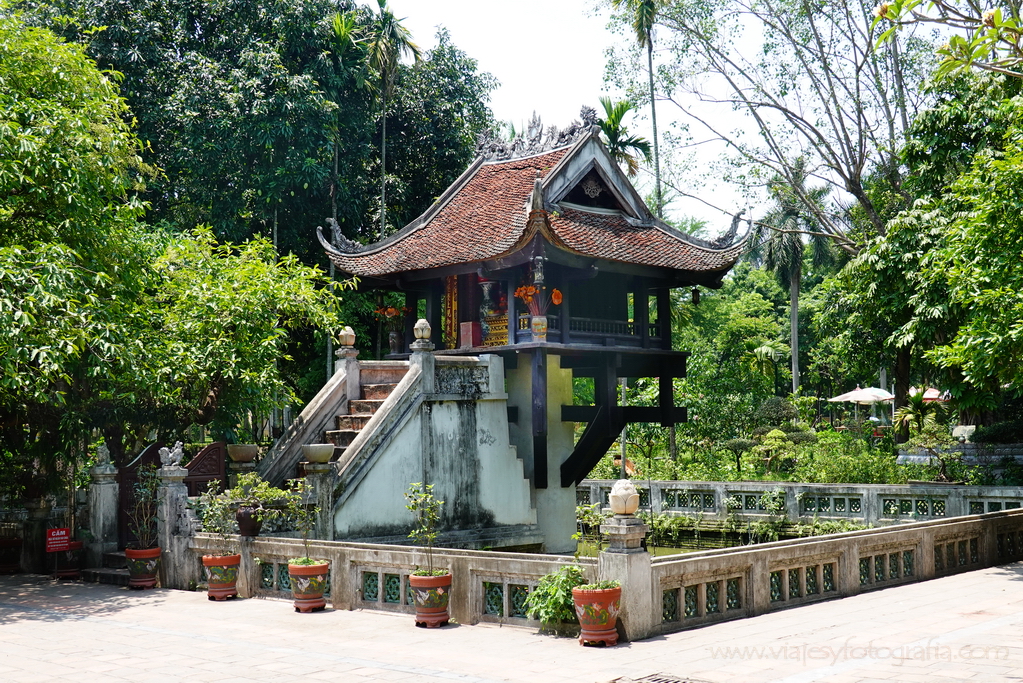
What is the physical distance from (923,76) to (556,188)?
40.9 feet

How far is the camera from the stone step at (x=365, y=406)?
52.4 ft

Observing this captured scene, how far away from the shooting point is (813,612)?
9969 mm

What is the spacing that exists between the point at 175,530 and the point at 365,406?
4.03 m

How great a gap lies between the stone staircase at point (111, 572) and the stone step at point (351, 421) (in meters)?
3.78

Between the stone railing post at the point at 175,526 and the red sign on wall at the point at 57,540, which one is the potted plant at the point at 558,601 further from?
the red sign on wall at the point at 57,540

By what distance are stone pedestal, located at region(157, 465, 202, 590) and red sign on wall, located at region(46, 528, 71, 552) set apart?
4.99 feet

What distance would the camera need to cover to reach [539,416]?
17.0 metres

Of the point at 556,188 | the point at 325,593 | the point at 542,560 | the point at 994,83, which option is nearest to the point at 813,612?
the point at 542,560

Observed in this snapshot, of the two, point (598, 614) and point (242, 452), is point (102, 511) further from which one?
point (598, 614)

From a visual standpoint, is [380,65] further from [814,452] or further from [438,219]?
[814,452]

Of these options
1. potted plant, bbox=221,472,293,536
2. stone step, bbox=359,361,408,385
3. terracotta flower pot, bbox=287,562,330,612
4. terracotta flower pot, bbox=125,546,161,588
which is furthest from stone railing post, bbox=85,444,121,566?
terracotta flower pot, bbox=287,562,330,612

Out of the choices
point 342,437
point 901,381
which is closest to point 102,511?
point 342,437

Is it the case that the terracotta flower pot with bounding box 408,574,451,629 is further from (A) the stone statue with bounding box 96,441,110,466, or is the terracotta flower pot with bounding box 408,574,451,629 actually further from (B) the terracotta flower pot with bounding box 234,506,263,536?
(A) the stone statue with bounding box 96,441,110,466

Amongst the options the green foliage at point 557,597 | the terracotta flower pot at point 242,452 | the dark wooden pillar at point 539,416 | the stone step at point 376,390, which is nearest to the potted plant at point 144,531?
the terracotta flower pot at point 242,452
